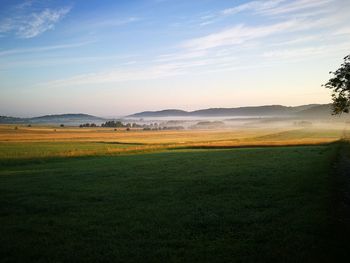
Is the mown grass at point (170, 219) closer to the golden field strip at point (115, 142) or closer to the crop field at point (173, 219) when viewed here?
the crop field at point (173, 219)

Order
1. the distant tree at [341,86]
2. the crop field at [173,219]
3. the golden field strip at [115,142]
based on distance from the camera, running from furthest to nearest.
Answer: the golden field strip at [115,142], the distant tree at [341,86], the crop field at [173,219]

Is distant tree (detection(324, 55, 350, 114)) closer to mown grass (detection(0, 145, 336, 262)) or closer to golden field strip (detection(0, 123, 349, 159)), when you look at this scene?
mown grass (detection(0, 145, 336, 262))

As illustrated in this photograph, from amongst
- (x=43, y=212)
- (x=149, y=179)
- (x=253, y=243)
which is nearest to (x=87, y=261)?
(x=253, y=243)

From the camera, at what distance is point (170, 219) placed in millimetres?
13492

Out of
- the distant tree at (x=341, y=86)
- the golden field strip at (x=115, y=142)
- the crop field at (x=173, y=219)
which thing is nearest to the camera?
the crop field at (x=173, y=219)

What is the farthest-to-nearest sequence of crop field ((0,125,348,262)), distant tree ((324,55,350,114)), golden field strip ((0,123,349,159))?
golden field strip ((0,123,349,159)) < distant tree ((324,55,350,114)) < crop field ((0,125,348,262))

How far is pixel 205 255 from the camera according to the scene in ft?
32.3

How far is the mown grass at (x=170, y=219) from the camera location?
32.9ft

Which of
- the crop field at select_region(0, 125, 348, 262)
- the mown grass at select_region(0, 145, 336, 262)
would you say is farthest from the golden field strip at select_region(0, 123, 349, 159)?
the mown grass at select_region(0, 145, 336, 262)

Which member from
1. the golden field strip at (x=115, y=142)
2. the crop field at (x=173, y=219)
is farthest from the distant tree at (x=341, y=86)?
the golden field strip at (x=115, y=142)

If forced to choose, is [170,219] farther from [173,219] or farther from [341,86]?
[341,86]

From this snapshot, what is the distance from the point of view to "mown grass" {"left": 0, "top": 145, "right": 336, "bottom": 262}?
1003 centimetres

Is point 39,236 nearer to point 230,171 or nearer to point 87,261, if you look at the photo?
point 87,261

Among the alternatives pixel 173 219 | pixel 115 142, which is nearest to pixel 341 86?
pixel 173 219
